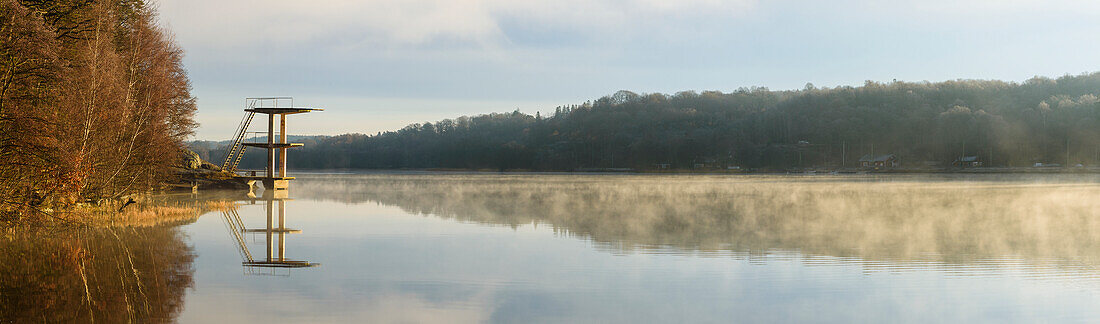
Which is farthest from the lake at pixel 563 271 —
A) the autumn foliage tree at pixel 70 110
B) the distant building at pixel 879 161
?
the distant building at pixel 879 161

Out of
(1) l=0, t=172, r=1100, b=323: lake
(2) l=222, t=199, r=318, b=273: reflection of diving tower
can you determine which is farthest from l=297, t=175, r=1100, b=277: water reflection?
(2) l=222, t=199, r=318, b=273: reflection of diving tower

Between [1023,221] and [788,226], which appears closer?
[788,226]

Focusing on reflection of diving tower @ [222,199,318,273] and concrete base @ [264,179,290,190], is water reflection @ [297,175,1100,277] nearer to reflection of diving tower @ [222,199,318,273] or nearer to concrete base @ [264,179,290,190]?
reflection of diving tower @ [222,199,318,273]

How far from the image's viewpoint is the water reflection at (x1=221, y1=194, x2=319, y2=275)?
1349cm

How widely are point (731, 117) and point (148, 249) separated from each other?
6854 inches

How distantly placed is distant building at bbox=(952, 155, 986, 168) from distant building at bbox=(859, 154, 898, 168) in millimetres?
9053

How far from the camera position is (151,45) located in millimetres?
31156

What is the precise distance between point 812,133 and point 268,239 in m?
154

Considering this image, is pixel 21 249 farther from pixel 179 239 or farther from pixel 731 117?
pixel 731 117

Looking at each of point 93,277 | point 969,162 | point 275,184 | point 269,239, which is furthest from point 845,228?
point 969,162

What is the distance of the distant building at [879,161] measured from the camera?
137m

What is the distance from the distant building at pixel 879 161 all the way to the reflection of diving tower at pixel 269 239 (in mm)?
124991

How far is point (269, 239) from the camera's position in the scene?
704 inches

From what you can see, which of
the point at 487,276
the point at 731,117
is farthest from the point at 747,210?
the point at 731,117
